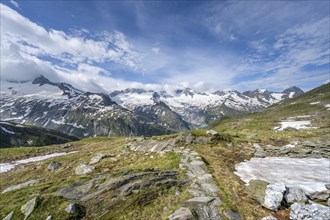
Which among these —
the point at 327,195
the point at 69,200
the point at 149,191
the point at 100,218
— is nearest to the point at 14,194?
the point at 69,200

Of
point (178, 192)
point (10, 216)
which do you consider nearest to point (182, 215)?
point (178, 192)

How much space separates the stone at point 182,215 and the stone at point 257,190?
4.87 meters

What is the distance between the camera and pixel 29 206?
14586mm

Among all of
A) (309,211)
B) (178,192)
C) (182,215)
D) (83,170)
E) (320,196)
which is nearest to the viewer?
(309,211)

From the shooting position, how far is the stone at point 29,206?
1418cm

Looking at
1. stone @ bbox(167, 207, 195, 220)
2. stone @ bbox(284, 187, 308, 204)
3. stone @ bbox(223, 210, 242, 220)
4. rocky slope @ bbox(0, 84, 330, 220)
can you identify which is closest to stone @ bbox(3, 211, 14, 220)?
rocky slope @ bbox(0, 84, 330, 220)

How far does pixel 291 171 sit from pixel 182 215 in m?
12.8

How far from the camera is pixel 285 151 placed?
27891 mm

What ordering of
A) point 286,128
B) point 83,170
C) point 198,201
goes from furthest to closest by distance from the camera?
1. point 286,128
2. point 83,170
3. point 198,201

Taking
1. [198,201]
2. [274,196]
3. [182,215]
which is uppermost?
[274,196]

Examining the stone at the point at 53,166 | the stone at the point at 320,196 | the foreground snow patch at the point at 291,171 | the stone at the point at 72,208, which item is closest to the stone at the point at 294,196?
the stone at the point at 320,196

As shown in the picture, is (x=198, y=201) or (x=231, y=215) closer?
(x=231, y=215)

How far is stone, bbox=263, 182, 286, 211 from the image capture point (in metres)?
13.9

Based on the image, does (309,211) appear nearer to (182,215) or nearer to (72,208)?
(182,215)
